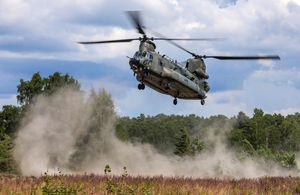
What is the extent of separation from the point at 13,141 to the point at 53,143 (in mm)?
7094

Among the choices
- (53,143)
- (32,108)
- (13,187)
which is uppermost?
(32,108)

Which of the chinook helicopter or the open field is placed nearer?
the open field

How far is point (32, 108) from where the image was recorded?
78.6 metres

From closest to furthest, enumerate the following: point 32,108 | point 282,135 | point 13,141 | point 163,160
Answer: point 163,160 → point 13,141 → point 32,108 → point 282,135

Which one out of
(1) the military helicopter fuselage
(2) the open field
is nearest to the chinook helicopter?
(1) the military helicopter fuselage

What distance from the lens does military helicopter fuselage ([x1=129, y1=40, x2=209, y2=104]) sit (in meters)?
36.9

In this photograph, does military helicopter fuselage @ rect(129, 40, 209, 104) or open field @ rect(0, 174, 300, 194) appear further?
military helicopter fuselage @ rect(129, 40, 209, 104)

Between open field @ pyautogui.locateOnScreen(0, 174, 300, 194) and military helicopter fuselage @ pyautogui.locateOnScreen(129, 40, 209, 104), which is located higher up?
military helicopter fuselage @ pyautogui.locateOnScreen(129, 40, 209, 104)

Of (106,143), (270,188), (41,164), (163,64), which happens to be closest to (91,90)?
(106,143)

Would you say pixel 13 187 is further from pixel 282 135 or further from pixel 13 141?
pixel 282 135

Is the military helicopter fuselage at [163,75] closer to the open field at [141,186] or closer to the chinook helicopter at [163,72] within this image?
the chinook helicopter at [163,72]

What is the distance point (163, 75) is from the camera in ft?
126

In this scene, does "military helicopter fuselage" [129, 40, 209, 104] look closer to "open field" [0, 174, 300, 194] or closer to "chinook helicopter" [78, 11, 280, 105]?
"chinook helicopter" [78, 11, 280, 105]

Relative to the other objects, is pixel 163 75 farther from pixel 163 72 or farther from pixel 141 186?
pixel 141 186
